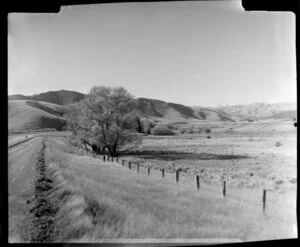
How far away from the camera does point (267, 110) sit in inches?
142

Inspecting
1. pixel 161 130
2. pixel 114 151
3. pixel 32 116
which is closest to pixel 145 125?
pixel 161 130

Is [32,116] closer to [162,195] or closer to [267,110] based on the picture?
[162,195]

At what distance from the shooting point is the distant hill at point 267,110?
10.4 ft

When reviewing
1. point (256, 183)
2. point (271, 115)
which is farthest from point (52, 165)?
point (271, 115)

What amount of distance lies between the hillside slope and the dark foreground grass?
294 millimetres

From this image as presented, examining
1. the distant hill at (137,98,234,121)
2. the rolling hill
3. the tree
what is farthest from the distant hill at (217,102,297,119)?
the tree

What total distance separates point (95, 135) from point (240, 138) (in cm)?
263

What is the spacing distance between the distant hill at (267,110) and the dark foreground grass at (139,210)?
118 cm

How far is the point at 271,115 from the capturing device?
3602 millimetres

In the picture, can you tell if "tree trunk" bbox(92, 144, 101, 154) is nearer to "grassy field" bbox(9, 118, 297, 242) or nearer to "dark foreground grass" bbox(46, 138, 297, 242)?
"grassy field" bbox(9, 118, 297, 242)

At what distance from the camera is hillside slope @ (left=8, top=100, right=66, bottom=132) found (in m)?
3.01

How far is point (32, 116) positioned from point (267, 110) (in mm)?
3069

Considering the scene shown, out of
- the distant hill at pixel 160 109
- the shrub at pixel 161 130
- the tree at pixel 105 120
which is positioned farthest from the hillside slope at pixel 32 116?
the shrub at pixel 161 130

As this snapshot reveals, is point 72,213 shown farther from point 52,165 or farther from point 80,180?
point 52,165
